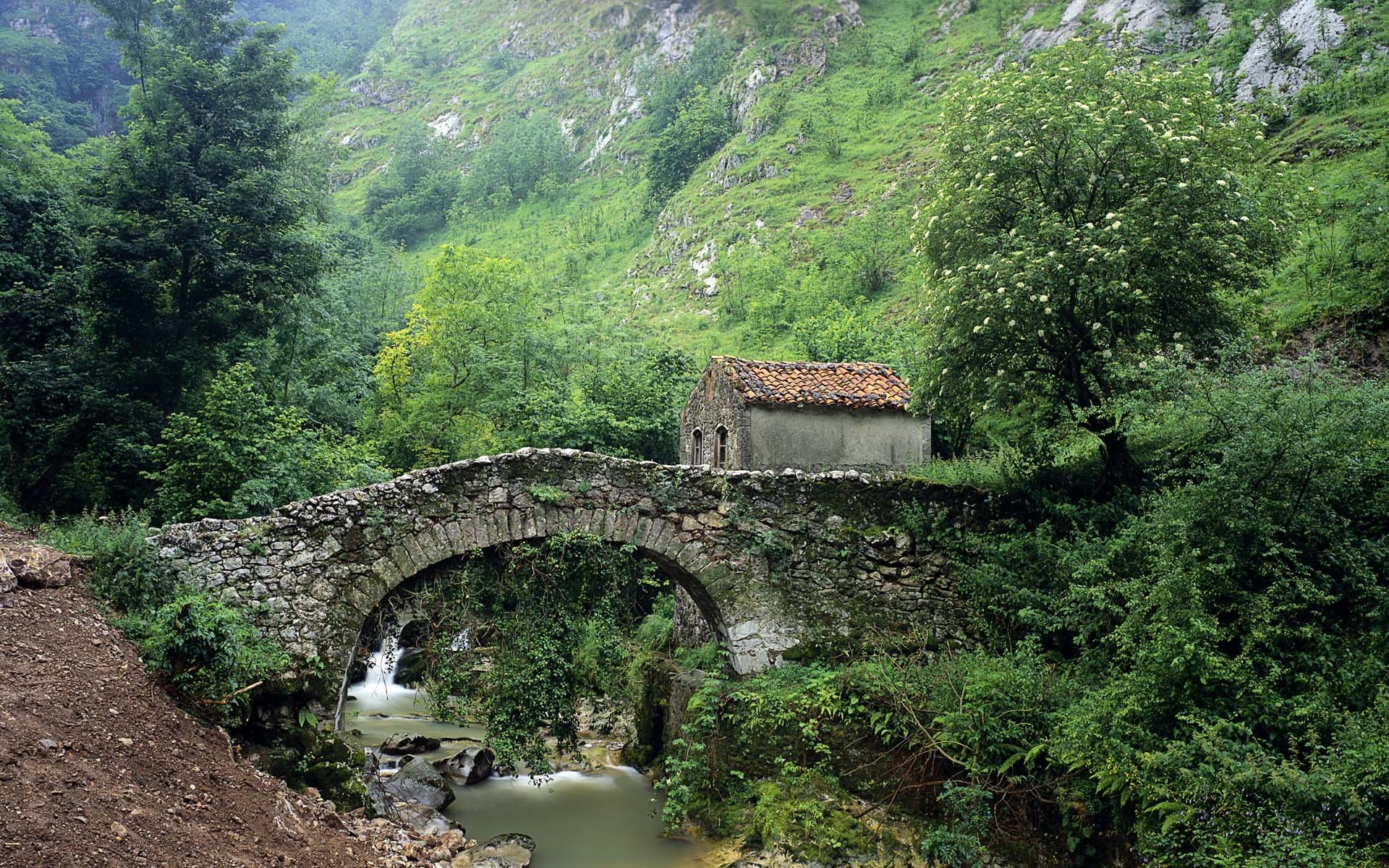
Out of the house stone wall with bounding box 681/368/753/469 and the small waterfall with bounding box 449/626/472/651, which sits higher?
the house stone wall with bounding box 681/368/753/469

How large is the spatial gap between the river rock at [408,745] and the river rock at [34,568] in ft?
20.1

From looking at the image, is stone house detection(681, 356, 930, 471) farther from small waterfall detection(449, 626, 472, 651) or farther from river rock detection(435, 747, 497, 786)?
river rock detection(435, 747, 497, 786)

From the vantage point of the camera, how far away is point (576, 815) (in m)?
11.5

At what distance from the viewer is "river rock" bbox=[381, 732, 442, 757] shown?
13.6 meters

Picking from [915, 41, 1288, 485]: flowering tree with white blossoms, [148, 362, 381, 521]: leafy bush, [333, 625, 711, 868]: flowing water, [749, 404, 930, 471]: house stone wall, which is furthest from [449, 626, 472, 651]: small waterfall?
[915, 41, 1288, 485]: flowering tree with white blossoms

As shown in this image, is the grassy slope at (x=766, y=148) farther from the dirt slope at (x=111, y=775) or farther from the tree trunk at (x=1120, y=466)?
the dirt slope at (x=111, y=775)

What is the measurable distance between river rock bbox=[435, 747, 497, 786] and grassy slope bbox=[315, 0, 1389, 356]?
45.9ft

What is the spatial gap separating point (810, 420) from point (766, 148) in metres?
28.4

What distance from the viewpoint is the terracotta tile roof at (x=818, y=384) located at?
15367 mm

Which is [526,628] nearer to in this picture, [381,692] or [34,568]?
[34,568]

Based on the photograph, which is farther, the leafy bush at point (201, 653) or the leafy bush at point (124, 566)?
the leafy bush at point (124, 566)

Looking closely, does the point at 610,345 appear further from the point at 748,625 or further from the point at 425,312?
the point at 748,625

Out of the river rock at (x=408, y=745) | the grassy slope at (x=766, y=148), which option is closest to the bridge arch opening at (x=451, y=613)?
the river rock at (x=408, y=745)

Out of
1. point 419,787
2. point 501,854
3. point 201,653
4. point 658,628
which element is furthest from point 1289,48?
point 201,653
